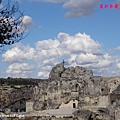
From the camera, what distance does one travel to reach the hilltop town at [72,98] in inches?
1989

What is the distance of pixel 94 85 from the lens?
215ft

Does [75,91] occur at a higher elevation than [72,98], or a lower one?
higher

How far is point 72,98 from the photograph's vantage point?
6159cm

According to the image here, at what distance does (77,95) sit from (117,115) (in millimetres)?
15122

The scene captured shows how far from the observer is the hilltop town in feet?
166

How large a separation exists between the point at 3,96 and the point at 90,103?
39216mm

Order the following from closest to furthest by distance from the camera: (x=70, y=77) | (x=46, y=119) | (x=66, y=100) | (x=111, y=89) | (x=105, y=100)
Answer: (x=46, y=119) < (x=105, y=100) < (x=66, y=100) < (x=111, y=89) < (x=70, y=77)

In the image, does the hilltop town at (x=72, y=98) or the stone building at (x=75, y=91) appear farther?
the stone building at (x=75, y=91)

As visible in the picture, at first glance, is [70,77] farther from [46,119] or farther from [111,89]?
[46,119]

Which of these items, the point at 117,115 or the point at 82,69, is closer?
the point at 117,115

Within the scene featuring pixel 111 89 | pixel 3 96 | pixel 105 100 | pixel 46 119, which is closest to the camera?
pixel 46 119

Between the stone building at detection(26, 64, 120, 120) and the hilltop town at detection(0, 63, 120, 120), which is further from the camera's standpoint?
the stone building at detection(26, 64, 120, 120)

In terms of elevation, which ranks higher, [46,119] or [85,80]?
[85,80]

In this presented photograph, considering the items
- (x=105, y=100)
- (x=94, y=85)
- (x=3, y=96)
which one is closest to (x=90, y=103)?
(x=105, y=100)
